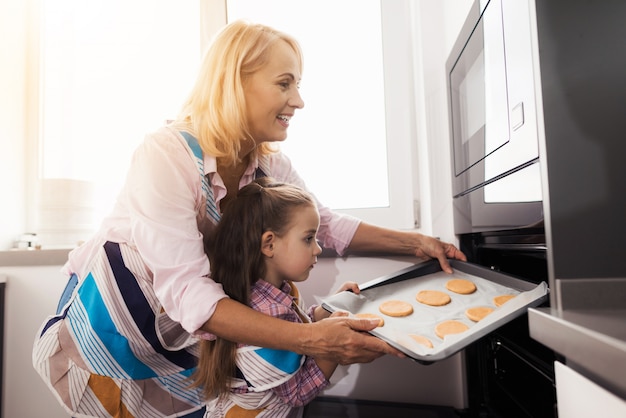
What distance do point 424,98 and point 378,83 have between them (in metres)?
0.31

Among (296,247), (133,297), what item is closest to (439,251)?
(296,247)

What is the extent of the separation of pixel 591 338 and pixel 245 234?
0.78m

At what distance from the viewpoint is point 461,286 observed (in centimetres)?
96

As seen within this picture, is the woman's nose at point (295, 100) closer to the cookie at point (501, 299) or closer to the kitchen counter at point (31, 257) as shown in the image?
the cookie at point (501, 299)

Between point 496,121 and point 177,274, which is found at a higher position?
point 496,121

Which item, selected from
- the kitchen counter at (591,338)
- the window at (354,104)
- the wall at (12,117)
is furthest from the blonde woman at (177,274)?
the wall at (12,117)

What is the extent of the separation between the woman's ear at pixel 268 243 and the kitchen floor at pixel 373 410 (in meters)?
0.50

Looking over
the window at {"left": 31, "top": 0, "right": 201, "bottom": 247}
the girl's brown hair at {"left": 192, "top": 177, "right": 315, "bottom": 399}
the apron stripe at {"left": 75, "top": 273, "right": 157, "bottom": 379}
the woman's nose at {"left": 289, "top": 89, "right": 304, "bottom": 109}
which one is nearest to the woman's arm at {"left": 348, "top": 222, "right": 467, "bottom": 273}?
the girl's brown hair at {"left": 192, "top": 177, "right": 315, "bottom": 399}

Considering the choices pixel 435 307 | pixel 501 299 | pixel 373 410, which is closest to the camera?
pixel 501 299

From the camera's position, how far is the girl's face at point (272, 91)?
3.48ft

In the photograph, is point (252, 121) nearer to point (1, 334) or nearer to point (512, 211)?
point (512, 211)

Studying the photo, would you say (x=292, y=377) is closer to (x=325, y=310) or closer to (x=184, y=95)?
(x=325, y=310)

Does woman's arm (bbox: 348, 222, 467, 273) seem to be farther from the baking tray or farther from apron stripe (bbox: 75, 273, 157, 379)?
apron stripe (bbox: 75, 273, 157, 379)

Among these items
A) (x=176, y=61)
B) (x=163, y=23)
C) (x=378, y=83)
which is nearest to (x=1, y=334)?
(x=176, y=61)
